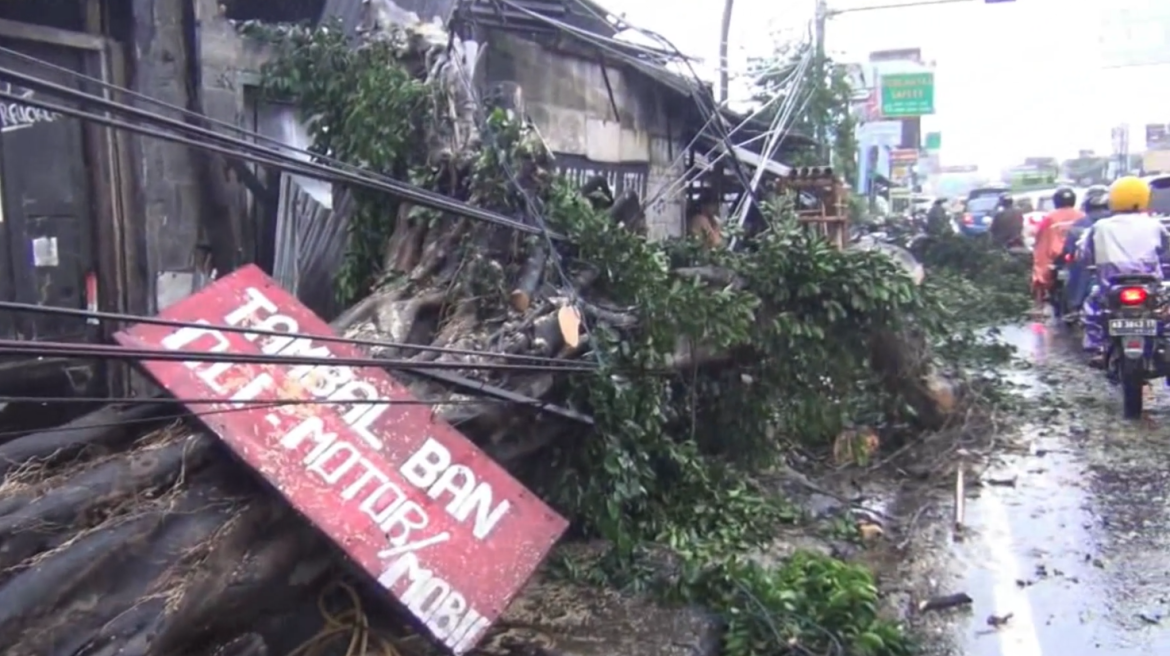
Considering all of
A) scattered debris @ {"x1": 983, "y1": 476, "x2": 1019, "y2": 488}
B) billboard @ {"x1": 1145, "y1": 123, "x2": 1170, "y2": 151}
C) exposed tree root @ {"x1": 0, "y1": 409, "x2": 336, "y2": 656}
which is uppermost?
billboard @ {"x1": 1145, "y1": 123, "x2": 1170, "y2": 151}

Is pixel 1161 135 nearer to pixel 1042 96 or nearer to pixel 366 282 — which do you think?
pixel 1042 96

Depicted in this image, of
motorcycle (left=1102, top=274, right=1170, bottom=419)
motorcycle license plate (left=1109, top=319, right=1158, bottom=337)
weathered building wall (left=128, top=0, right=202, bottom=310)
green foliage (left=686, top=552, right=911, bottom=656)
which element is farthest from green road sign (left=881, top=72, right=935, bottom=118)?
green foliage (left=686, top=552, right=911, bottom=656)

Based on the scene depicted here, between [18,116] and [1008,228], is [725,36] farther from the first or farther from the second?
[18,116]

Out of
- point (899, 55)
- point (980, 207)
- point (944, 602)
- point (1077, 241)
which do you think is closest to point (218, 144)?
point (944, 602)

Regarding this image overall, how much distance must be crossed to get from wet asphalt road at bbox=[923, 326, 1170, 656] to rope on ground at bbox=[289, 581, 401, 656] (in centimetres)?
244

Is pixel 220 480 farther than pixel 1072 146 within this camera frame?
No

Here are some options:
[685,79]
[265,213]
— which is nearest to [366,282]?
[265,213]

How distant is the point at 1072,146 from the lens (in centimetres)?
7769

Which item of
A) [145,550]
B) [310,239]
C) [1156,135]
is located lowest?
[145,550]

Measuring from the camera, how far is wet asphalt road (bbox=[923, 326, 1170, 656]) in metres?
5.46

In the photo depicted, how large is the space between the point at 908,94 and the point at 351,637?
4278cm

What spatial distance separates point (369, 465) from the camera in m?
4.79

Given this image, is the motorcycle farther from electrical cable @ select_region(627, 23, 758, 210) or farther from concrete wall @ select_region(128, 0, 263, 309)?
concrete wall @ select_region(128, 0, 263, 309)

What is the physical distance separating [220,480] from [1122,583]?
4.44 meters
